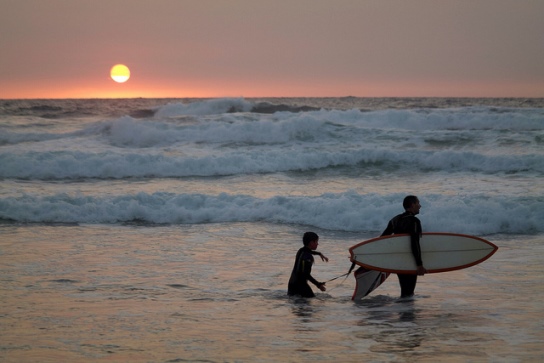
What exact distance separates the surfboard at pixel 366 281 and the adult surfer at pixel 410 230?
301 mm

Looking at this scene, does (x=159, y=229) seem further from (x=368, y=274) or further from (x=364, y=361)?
(x=364, y=361)

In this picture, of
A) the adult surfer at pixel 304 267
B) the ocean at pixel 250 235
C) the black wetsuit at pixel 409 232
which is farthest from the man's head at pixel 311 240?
the black wetsuit at pixel 409 232

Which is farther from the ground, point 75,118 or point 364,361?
point 75,118

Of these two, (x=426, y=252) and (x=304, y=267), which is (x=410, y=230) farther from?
(x=304, y=267)

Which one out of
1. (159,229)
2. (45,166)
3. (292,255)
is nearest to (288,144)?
(45,166)

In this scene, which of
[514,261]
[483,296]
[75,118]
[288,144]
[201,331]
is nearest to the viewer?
[201,331]

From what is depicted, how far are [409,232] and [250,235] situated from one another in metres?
5.16

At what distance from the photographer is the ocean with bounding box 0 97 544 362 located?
258 inches

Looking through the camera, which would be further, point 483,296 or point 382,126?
point 382,126

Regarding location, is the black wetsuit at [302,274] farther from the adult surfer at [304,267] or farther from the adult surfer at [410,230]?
the adult surfer at [410,230]

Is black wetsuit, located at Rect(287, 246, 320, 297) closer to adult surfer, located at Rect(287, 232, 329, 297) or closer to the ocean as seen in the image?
adult surfer, located at Rect(287, 232, 329, 297)

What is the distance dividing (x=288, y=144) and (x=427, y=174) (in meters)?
6.37

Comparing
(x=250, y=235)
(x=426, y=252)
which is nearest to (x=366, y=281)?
(x=426, y=252)

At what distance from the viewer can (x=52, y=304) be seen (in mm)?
7887
